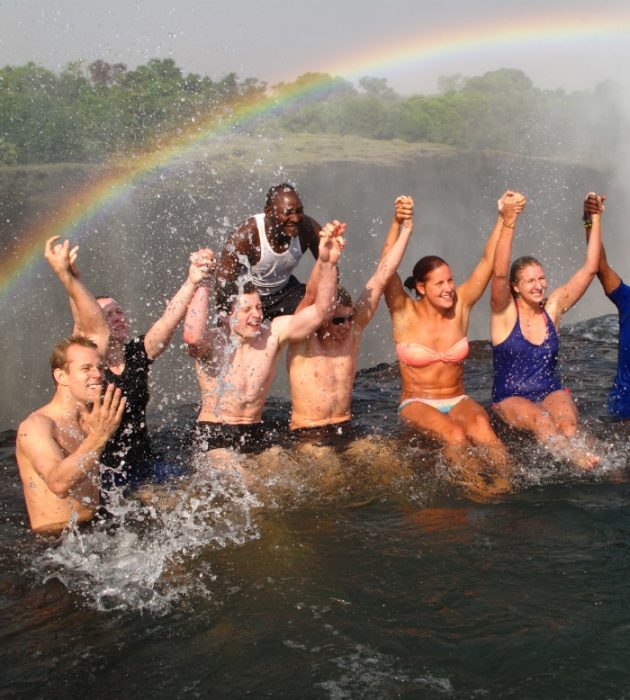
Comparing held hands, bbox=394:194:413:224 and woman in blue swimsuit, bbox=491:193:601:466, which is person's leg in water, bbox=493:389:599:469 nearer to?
woman in blue swimsuit, bbox=491:193:601:466

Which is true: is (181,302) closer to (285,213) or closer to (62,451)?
(285,213)

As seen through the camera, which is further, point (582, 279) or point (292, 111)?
point (292, 111)

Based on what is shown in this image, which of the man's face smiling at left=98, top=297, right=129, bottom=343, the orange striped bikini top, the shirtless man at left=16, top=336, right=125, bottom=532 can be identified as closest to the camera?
the shirtless man at left=16, top=336, right=125, bottom=532

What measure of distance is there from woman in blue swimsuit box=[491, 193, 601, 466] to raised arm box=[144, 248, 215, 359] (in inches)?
82.5

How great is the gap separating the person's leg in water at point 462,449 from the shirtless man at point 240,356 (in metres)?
1.04

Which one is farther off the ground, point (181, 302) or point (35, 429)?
point (181, 302)

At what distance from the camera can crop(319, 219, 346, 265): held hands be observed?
5.59 meters

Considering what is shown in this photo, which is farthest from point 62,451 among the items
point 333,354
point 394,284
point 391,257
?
point 394,284

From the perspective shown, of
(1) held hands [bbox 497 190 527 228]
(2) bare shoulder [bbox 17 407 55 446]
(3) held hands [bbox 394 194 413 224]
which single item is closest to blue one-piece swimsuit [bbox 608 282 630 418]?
(1) held hands [bbox 497 190 527 228]

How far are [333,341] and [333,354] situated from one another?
0.32 feet

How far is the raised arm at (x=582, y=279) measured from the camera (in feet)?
20.4

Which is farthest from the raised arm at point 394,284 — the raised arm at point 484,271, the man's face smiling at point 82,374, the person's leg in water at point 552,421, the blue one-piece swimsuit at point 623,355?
the man's face smiling at point 82,374

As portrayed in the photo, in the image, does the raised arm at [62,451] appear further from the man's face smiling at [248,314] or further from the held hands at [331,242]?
the held hands at [331,242]

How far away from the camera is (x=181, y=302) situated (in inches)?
218
